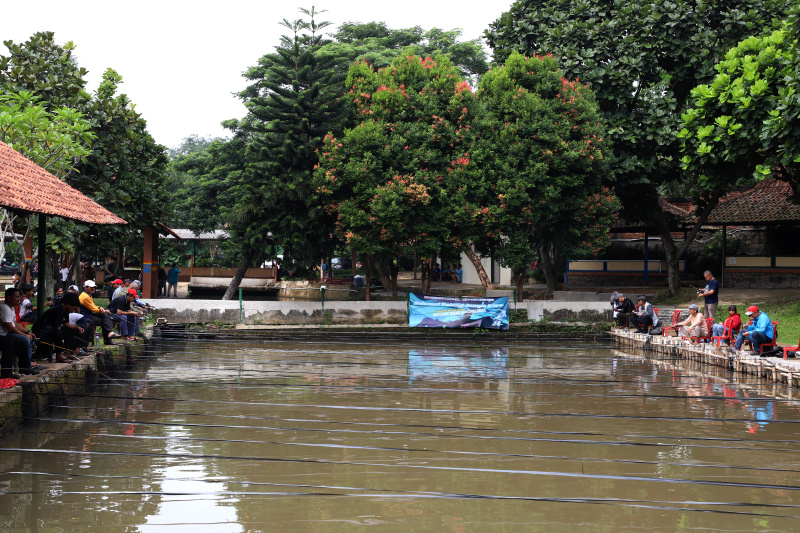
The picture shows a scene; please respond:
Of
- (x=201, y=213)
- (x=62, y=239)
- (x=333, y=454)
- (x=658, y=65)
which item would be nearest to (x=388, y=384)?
(x=333, y=454)

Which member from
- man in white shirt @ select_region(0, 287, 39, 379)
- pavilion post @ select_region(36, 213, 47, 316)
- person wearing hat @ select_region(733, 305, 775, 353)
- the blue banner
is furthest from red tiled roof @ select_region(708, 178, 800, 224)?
man in white shirt @ select_region(0, 287, 39, 379)

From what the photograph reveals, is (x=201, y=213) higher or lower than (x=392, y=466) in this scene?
higher

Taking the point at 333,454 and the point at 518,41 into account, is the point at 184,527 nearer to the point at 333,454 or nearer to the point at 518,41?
the point at 333,454

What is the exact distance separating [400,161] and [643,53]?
24.1 ft

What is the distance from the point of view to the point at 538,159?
Answer: 19.1 meters

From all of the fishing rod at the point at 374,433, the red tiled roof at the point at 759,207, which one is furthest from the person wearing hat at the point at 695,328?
the red tiled roof at the point at 759,207

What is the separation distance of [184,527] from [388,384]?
6436 millimetres

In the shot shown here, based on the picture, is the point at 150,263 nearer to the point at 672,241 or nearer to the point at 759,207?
the point at 672,241

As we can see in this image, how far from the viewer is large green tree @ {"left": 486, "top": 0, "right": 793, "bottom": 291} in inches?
780

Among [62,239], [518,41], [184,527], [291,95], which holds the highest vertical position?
[518,41]

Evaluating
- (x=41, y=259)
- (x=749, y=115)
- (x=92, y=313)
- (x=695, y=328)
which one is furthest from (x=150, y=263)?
(x=749, y=115)

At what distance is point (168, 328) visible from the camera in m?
18.8

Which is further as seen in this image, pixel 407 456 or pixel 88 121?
pixel 88 121

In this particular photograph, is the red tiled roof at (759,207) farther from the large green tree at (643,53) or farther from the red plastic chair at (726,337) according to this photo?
the red plastic chair at (726,337)
